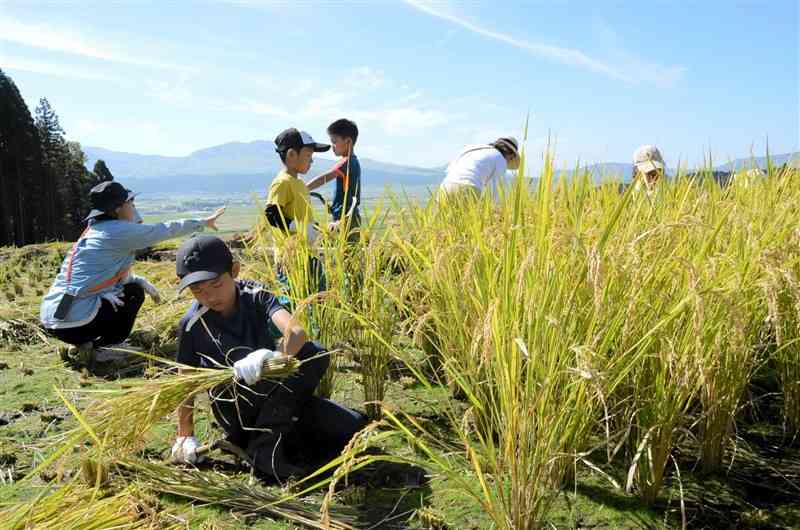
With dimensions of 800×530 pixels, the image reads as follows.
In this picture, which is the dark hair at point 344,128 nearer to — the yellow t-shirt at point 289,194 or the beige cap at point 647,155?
the yellow t-shirt at point 289,194

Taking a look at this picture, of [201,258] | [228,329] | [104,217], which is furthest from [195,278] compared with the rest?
[104,217]

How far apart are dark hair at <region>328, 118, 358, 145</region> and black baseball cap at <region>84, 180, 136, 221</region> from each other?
137 cm

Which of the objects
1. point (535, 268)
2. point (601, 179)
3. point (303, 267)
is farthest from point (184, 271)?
point (601, 179)

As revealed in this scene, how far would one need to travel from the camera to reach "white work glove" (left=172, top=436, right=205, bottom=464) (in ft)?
6.91

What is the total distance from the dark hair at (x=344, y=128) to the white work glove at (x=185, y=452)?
2.38 meters

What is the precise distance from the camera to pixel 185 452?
6.93 ft

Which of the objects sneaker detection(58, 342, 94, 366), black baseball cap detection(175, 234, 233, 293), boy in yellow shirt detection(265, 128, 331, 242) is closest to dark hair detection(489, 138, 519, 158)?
boy in yellow shirt detection(265, 128, 331, 242)

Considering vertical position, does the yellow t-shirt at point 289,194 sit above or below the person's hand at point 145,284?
above

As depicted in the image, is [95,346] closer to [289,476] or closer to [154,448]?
[154,448]

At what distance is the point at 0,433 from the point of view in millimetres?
2453

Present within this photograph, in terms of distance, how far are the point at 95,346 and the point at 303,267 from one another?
6.18 feet

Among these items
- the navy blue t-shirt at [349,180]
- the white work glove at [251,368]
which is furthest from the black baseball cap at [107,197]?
the white work glove at [251,368]

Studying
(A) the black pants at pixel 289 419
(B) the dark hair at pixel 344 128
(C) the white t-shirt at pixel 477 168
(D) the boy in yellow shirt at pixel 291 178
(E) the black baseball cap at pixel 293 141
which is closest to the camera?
(A) the black pants at pixel 289 419

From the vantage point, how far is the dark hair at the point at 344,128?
12.8 feet
